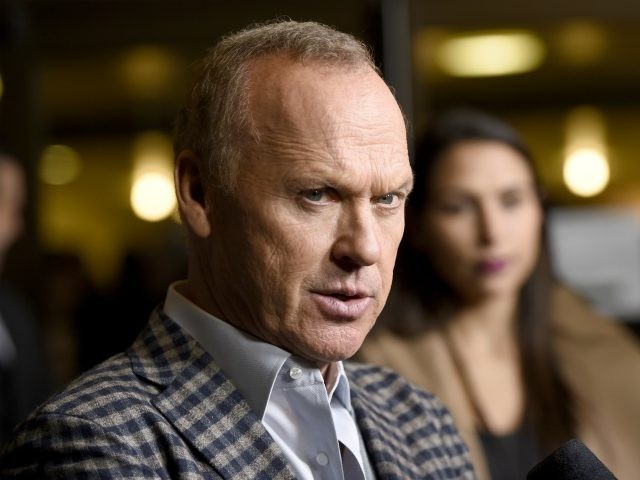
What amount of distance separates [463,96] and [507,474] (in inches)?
121

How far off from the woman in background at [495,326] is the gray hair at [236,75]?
1.70 m

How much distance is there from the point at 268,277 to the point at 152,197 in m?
4.64

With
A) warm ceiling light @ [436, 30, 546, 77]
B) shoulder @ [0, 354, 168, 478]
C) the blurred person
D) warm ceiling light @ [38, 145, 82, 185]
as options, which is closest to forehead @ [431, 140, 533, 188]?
the blurred person

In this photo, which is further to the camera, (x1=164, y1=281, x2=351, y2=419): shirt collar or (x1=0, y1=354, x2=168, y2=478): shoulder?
(x1=164, y1=281, x2=351, y2=419): shirt collar

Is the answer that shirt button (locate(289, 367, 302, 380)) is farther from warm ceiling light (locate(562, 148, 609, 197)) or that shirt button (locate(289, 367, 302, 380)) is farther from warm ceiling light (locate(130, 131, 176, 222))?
warm ceiling light (locate(562, 148, 609, 197))

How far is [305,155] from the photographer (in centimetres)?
139

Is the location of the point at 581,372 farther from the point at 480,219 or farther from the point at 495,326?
the point at 480,219

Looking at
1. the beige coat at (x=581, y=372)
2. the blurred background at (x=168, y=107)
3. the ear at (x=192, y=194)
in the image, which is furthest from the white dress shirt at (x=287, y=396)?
the blurred background at (x=168, y=107)

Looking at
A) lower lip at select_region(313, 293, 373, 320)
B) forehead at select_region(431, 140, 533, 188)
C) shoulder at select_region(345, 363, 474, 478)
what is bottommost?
shoulder at select_region(345, 363, 474, 478)

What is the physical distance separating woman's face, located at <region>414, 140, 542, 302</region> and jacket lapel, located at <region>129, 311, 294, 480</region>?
68.7 inches

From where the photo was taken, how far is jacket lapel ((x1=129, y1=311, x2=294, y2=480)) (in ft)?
4.54

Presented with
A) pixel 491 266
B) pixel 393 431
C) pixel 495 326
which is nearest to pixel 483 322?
pixel 495 326

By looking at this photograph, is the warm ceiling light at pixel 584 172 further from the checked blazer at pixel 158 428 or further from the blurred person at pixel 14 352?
the checked blazer at pixel 158 428

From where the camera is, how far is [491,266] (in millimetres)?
3154
